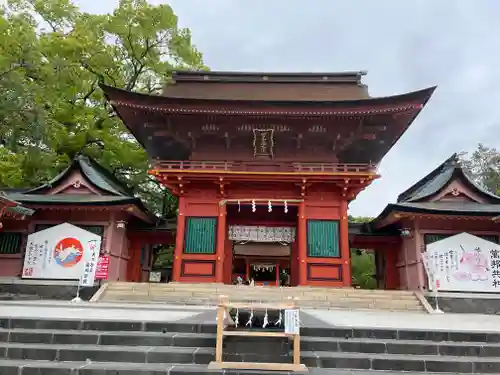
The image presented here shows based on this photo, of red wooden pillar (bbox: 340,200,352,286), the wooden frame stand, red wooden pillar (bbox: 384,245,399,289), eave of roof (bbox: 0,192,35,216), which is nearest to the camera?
the wooden frame stand

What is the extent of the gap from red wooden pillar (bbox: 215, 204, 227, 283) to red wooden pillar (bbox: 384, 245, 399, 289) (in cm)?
760

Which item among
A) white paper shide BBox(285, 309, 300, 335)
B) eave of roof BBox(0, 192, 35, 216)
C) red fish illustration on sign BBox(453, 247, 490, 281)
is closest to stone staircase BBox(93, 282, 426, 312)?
→ red fish illustration on sign BBox(453, 247, 490, 281)

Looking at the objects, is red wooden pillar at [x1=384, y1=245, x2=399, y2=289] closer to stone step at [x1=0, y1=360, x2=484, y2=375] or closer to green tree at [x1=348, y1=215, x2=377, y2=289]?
green tree at [x1=348, y1=215, x2=377, y2=289]

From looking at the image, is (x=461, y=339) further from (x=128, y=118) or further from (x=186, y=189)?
(x=128, y=118)

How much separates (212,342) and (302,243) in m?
8.97

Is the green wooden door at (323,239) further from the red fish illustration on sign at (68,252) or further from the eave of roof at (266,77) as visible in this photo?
the red fish illustration on sign at (68,252)

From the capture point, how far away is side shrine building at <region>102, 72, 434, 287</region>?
46.3 feet

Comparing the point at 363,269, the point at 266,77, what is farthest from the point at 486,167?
the point at 266,77

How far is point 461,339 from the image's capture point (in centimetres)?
621

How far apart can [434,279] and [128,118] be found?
13387 millimetres

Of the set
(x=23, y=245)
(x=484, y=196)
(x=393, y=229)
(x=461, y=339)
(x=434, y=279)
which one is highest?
(x=484, y=196)

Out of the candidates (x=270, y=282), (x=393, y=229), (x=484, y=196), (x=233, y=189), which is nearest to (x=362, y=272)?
(x=270, y=282)

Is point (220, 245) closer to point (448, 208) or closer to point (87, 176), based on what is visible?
point (87, 176)

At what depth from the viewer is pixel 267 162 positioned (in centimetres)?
1569
